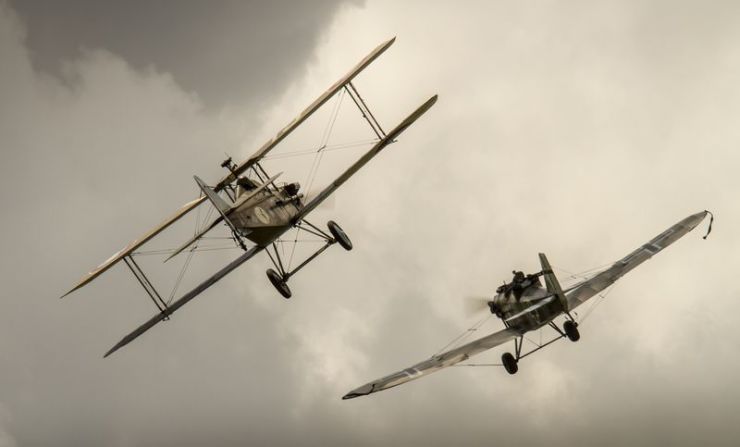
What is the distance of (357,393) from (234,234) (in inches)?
352

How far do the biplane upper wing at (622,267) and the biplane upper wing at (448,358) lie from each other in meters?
3.39

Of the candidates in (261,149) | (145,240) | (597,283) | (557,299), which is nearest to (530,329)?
(557,299)

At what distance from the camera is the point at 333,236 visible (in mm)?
50219

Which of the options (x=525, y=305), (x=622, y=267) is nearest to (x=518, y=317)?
(x=525, y=305)

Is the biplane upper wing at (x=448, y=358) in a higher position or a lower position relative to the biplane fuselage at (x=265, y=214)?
lower

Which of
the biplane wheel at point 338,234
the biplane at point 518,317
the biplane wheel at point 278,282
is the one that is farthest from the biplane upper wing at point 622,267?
the biplane wheel at point 278,282

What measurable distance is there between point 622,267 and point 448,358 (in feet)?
35.1

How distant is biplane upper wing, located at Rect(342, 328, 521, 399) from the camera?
144 ft

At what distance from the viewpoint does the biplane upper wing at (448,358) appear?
144ft

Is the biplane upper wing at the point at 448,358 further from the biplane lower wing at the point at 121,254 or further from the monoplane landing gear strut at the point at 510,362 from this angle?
the biplane lower wing at the point at 121,254

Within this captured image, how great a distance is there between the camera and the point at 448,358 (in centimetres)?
4525

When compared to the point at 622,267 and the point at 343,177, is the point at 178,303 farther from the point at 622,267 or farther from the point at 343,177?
the point at 622,267

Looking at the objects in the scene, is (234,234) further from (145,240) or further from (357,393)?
(357,393)

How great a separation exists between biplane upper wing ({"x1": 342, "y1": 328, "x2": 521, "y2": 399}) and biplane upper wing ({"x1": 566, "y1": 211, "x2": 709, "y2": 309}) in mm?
3389
